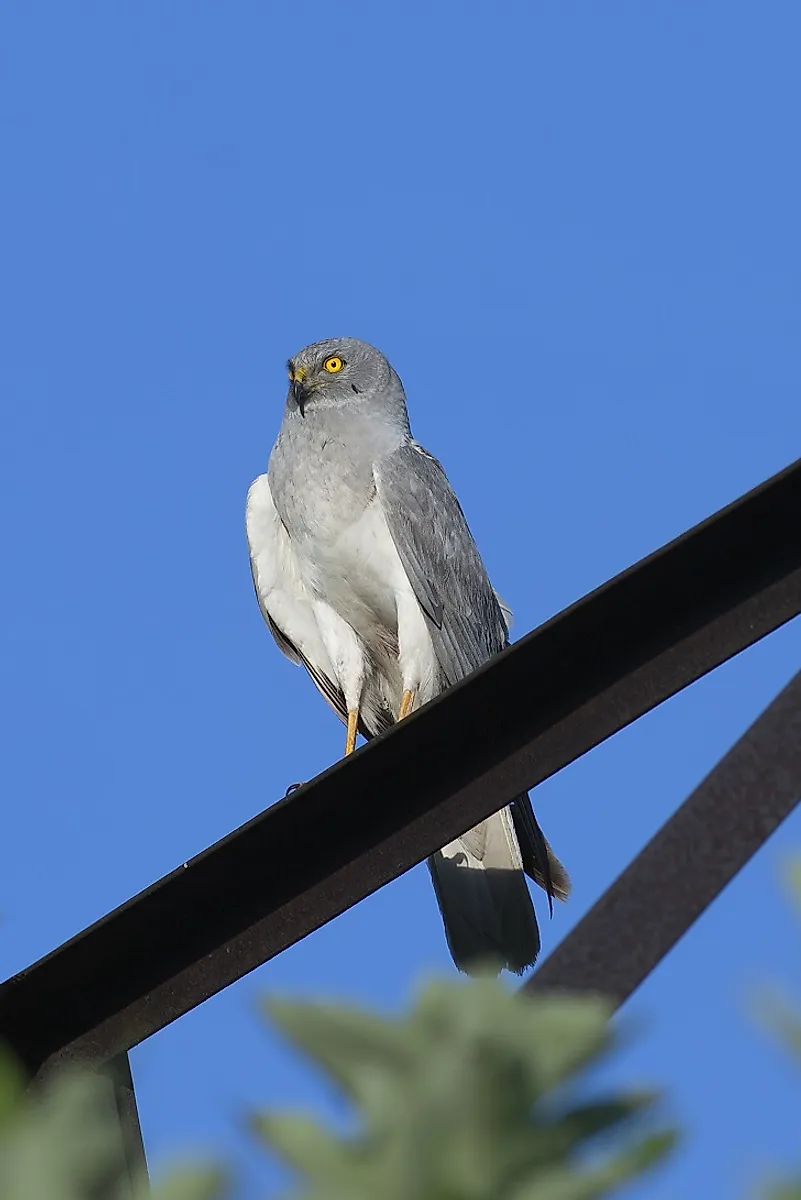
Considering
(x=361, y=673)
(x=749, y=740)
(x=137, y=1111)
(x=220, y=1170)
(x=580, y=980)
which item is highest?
(x=361, y=673)

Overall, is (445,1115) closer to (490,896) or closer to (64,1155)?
(64,1155)

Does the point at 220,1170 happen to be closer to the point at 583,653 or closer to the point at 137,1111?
the point at 583,653

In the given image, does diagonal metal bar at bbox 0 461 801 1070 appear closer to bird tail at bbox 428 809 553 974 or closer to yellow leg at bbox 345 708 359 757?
bird tail at bbox 428 809 553 974

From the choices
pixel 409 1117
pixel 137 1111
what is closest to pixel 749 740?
pixel 409 1117

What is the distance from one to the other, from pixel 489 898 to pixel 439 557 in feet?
5.39

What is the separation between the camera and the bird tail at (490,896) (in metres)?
6.29

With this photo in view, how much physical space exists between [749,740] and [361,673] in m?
6.02

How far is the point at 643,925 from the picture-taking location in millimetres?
1383

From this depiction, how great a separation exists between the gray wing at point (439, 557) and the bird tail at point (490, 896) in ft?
2.67

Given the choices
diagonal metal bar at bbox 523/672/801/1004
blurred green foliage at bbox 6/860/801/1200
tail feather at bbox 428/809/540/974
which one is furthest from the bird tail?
blurred green foliage at bbox 6/860/801/1200

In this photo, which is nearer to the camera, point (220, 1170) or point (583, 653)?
point (220, 1170)

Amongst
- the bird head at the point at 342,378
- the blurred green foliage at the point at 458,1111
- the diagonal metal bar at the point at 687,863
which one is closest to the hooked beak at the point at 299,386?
the bird head at the point at 342,378

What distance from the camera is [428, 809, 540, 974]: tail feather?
20.7 ft

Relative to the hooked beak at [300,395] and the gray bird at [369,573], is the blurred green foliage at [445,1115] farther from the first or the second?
the hooked beak at [300,395]
